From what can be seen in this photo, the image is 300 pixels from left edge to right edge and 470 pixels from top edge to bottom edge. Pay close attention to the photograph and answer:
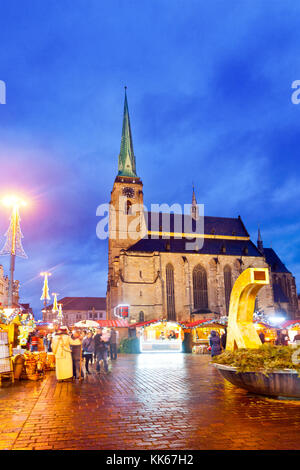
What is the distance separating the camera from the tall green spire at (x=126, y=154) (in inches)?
2304

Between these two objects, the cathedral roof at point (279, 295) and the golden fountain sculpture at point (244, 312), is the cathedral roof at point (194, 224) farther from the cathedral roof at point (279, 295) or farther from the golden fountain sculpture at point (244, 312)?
the golden fountain sculpture at point (244, 312)

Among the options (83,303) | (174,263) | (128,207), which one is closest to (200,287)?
(174,263)

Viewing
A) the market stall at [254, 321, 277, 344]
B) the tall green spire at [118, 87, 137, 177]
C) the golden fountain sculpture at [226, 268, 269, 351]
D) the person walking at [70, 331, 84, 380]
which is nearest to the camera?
the golden fountain sculpture at [226, 268, 269, 351]

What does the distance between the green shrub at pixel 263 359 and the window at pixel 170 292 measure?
37933 mm

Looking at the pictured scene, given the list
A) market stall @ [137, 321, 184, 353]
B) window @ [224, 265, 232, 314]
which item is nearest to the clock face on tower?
window @ [224, 265, 232, 314]

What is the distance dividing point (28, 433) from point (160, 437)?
1906 millimetres

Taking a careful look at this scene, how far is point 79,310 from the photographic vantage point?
84312 mm

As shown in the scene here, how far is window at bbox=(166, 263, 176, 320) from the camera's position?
4509 cm

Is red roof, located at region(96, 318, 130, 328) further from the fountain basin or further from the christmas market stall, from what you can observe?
the fountain basin

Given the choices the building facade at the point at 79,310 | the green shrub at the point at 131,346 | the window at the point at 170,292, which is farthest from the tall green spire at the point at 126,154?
the building facade at the point at 79,310

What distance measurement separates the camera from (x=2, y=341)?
1045 centimetres

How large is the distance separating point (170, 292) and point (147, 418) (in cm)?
A: 4023

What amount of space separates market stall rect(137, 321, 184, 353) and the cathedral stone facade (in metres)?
10.1
